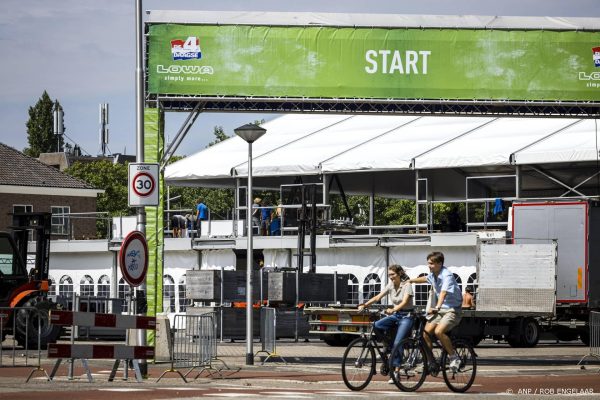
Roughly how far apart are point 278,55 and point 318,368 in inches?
297

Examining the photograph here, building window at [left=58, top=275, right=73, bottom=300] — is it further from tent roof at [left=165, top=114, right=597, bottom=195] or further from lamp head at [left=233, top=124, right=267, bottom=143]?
lamp head at [left=233, top=124, right=267, bottom=143]

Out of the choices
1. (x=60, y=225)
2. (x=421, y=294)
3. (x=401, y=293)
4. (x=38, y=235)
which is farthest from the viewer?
(x=60, y=225)

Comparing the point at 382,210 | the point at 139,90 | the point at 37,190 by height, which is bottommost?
the point at 139,90

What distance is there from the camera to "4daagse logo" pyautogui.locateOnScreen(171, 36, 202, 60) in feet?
90.0

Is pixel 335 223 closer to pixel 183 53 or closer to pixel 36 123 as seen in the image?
pixel 183 53

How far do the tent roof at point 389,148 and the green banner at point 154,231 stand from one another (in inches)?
740

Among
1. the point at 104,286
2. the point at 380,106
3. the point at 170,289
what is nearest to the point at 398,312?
the point at 380,106

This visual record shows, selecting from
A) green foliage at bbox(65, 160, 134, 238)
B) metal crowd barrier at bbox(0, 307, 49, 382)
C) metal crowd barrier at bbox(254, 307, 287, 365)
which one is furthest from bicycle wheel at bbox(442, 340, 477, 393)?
green foliage at bbox(65, 160, 134, 238)

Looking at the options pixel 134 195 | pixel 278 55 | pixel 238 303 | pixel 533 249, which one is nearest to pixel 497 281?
pixel 533 249

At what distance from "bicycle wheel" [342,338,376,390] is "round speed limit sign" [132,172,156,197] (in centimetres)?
464

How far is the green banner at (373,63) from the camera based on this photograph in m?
27.7

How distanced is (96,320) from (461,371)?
5.20 metres

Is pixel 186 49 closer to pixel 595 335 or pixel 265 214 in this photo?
pixel 595 335

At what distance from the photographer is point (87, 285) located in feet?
164
